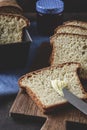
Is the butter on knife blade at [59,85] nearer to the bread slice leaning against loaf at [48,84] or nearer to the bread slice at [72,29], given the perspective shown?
the bread slice leaning against loaf at [48,84]

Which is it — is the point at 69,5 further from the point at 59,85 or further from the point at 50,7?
the point at 59,85

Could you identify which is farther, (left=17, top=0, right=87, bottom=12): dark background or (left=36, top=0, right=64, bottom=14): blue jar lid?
(left=17, top=0, right=87, bottom=12): dark background

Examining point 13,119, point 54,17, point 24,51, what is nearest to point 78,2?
point 54,17

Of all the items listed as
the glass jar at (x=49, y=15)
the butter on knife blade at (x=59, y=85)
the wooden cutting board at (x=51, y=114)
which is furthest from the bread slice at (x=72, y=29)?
the wooden cutting board at (x=51, y=114)

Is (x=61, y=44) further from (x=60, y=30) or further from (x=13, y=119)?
(x=13, y=119)

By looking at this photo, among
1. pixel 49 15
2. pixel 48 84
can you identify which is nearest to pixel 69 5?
pixel 49 15

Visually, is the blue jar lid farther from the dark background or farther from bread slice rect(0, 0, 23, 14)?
the dark background

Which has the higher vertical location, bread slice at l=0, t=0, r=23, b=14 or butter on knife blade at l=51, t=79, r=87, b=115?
bread slice at l=0, t=0, r=23, b=14

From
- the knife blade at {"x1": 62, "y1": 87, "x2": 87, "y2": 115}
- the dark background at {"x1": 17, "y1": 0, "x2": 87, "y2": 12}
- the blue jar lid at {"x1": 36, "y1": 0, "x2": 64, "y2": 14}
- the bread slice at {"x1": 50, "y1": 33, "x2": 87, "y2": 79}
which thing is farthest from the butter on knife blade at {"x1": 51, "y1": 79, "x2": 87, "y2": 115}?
the dark background at {"x1": 17, "y1": 0, "x2": 87, "y2": 12}
